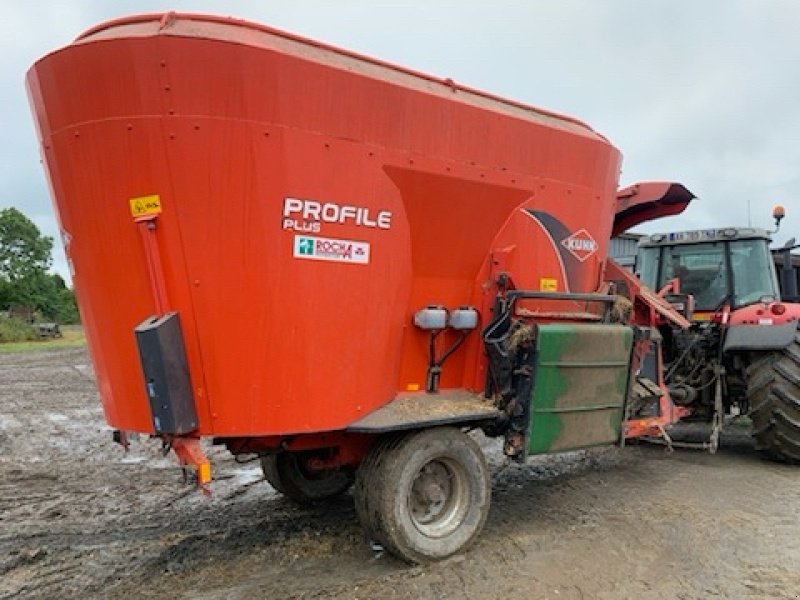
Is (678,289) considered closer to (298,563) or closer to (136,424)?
(298,563)

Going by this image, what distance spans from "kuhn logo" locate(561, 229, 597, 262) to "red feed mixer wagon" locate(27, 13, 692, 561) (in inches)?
6.6

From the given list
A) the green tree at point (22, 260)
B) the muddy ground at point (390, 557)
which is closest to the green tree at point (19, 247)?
the green tree at point (22, 260)

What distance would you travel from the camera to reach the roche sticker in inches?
130

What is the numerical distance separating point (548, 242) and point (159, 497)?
329cm

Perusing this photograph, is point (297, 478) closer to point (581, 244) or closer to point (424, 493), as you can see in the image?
point (424, 493)

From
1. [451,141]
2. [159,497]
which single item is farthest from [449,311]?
[159,497]

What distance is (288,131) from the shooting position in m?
3.24

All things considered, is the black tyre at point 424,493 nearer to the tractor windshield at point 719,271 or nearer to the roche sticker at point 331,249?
the roche sticker at point 331,249

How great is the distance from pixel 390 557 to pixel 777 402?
377 cm

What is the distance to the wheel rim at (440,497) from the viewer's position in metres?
3.80

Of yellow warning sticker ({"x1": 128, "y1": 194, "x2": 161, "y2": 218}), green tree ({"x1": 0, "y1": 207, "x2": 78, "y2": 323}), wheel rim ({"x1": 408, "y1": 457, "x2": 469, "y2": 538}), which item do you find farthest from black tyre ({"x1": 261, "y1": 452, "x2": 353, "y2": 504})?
green tree ({"x1": 0, "y1": 207, "x2": 78, "y2": 323})

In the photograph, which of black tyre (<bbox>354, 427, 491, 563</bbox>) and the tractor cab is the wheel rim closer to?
black tyre (<bbox>354, 427, 491, 563</bbox>)

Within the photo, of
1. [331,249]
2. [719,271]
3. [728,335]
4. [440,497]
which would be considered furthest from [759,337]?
[331,249]

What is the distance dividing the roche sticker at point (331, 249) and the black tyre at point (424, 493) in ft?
3.30
